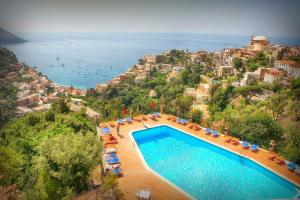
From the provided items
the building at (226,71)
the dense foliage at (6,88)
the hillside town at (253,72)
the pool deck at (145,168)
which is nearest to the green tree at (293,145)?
the pool deck at (145,168)

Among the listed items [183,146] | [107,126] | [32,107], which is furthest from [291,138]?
[32,107]

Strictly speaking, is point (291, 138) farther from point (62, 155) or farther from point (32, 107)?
point (32, 107)

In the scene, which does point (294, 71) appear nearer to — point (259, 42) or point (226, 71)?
point (226, 71)

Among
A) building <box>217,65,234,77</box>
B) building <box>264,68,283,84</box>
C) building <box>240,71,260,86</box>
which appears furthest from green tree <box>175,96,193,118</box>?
building <box>217,65,234,77</box>

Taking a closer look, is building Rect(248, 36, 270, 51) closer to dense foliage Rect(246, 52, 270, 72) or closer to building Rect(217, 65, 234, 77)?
dense foliage Rect(246, 52, 270, 72)

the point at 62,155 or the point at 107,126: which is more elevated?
the point at 62,155

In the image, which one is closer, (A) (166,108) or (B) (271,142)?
(B) (271,142)

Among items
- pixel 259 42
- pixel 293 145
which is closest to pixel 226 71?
pixel 259 42
